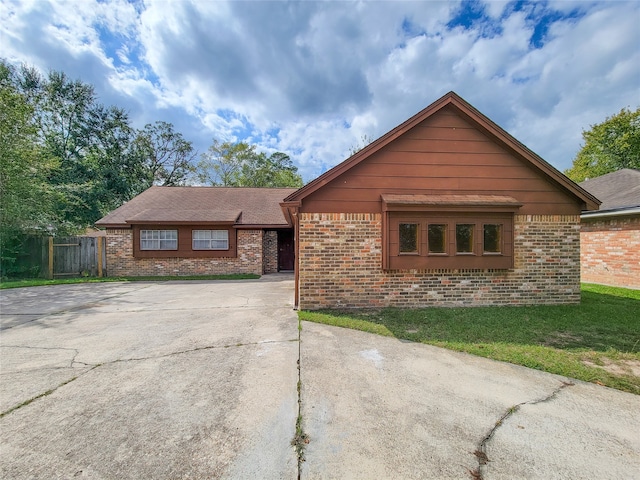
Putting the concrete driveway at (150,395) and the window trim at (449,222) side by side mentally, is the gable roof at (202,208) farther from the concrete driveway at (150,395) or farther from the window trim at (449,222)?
the window trim at (449,222)

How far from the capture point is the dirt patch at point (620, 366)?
3.47 meters

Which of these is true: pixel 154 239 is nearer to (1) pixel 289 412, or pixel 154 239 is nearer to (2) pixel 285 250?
(2) pixel 285 250

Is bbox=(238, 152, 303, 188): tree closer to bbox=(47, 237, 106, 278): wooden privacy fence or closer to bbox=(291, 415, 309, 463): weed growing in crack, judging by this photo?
bbox=(47, 237, 106, 278): wooden privacy fence

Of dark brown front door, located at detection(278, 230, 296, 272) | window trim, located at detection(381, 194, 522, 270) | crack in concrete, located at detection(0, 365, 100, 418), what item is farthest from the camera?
dark brown front door, located at detection(278, 230, 296, 272)

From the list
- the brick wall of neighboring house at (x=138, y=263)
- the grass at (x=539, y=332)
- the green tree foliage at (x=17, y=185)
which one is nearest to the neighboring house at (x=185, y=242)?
the brick wall of neighboring house at (x=138, y=263)

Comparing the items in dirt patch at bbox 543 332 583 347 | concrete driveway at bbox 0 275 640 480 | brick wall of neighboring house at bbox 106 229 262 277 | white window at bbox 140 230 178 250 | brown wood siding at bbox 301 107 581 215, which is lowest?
concrete driveway at bbox 0 275 640 480

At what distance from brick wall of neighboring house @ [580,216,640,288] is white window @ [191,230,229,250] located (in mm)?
15086

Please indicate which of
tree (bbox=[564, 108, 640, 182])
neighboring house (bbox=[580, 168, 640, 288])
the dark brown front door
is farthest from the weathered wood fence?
tree (bbox=[564, 108, 640, 182])

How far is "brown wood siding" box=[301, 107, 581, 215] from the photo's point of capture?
6.44 meters

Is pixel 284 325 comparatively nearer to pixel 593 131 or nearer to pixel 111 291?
pixel 111 291

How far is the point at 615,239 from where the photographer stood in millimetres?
9477

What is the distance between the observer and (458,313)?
6.05m

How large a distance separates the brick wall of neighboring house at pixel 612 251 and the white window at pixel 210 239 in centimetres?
1509

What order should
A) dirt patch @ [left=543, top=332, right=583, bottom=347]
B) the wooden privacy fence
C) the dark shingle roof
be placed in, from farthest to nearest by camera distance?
the wooden privacy fence < the dark shingle roof < dirt patch @ [left=543, top=332, right=583, bottom=347]
